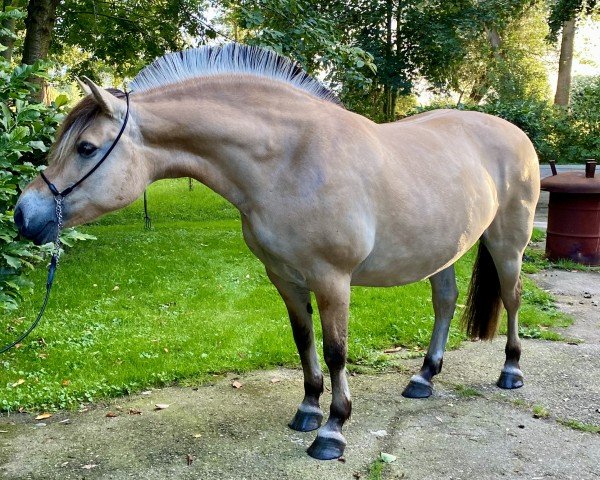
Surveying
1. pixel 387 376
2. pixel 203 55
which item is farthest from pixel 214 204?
pixel 203 55

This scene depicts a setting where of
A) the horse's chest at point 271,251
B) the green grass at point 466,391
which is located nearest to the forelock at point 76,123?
the horse's chest at point 271,251

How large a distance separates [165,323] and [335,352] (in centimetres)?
272

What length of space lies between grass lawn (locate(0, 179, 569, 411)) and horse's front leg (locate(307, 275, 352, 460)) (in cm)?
130

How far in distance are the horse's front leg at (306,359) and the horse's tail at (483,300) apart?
1434 millimetres

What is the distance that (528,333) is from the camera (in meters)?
4.93

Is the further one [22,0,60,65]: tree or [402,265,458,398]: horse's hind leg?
[22,0,60,65]: tree

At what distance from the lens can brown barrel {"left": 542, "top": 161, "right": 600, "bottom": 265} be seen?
7656 mm

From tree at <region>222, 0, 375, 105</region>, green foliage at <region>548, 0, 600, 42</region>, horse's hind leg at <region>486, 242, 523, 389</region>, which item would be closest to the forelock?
horse's hind leg at <region>486, 242, 523, 389</region>

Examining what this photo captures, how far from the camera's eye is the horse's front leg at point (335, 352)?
2760 millimetres

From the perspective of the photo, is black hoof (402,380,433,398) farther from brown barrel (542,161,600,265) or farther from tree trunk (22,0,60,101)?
tree trunk (22,0,60,101)

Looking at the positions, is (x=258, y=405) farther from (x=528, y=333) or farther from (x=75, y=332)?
(x=528, y=333)

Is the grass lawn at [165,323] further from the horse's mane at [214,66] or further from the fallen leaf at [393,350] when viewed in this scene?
the horse's mane at [214,66]

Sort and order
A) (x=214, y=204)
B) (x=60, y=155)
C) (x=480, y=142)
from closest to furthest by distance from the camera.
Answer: (x=60, y=155) < (x=480, y=142) < (x=214, y=204)

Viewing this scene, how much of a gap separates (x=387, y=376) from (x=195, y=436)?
150 centimetres
